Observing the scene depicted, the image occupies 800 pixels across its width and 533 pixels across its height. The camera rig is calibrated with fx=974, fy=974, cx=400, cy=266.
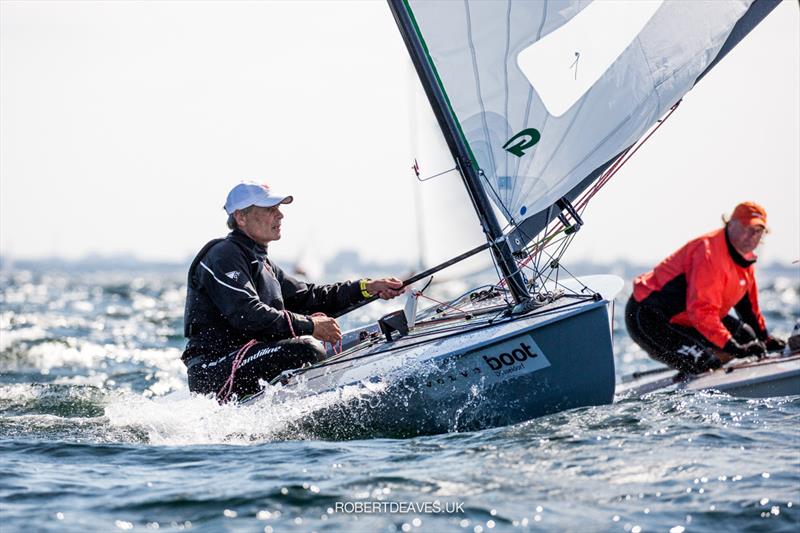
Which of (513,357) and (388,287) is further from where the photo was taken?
(388,287)

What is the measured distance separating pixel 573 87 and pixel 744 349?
7.35 ft

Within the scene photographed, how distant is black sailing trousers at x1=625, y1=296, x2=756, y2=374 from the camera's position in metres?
6.31

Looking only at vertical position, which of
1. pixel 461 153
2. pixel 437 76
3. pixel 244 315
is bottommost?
pixel 244 315

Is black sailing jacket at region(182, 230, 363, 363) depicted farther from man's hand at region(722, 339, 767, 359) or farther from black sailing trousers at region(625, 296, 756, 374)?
man's hand at region(722, 339, 767, 359)

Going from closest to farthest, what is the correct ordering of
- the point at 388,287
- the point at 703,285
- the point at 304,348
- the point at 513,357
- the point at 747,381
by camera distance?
the point at 513,357
the point at 304,348
the point at 388,287
the point at 747,381
the point at 703,285

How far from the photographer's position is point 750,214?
20.2ft

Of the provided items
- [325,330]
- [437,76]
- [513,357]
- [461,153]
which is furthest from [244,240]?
[513,357]

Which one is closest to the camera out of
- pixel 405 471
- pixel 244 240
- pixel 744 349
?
pixel 405 471

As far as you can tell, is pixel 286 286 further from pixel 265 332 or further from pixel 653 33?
pixel 653 33

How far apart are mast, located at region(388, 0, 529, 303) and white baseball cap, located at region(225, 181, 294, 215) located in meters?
0.99

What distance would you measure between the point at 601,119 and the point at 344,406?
2120 mm

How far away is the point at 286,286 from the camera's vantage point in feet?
20.2

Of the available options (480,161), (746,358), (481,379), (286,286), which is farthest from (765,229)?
(286,286)

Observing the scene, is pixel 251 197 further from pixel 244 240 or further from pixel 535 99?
pixel 535 99
